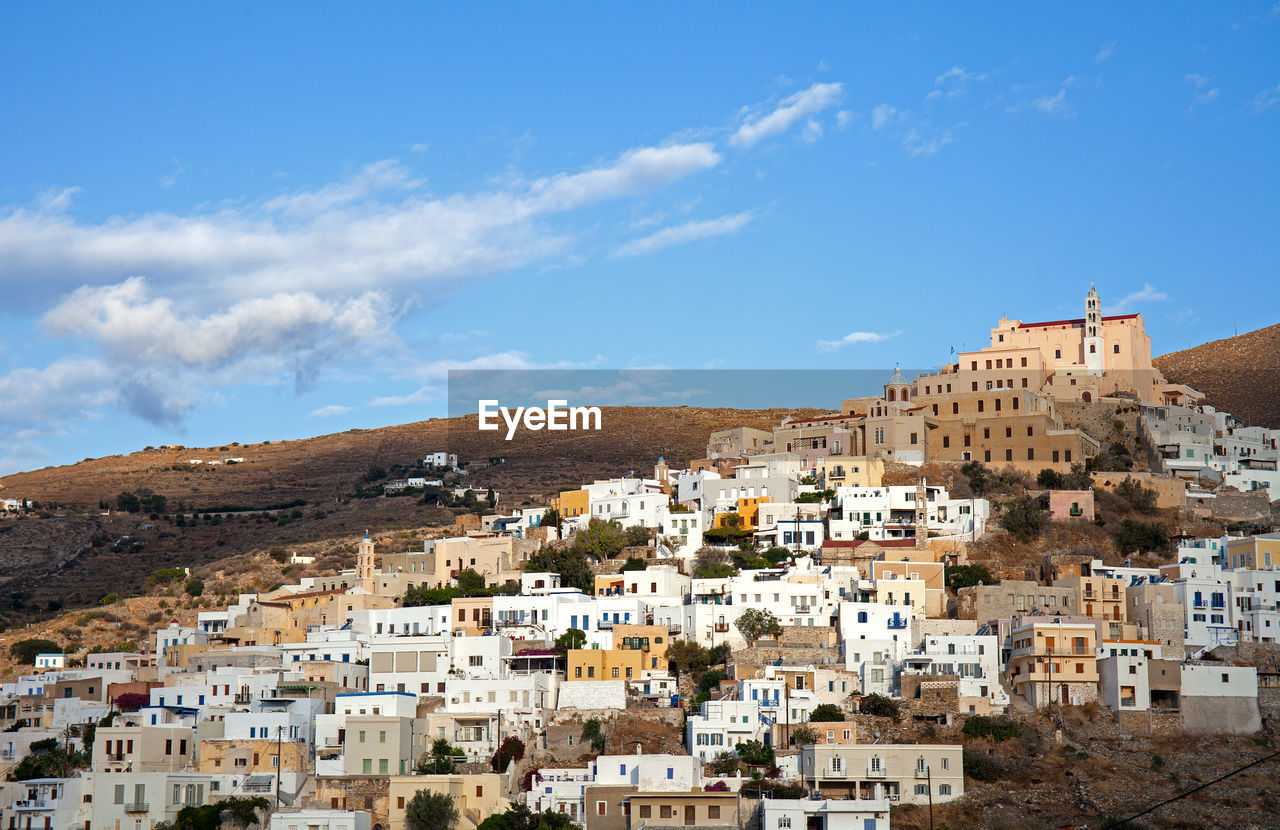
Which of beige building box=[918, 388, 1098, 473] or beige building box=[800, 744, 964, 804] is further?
beige building box=[918, 388, 1098, 473]

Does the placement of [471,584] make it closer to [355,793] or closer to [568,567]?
[568,567]

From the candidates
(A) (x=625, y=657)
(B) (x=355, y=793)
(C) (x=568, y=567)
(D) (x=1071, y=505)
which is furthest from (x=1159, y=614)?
(B) (x=355, y=793)

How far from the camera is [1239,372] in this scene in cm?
11519

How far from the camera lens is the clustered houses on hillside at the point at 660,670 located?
4872 cm

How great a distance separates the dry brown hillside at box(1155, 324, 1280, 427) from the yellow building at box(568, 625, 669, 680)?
56.2 metres

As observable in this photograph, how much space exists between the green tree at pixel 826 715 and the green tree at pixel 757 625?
6.00 metres

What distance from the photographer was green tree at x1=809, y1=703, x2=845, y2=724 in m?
51.4

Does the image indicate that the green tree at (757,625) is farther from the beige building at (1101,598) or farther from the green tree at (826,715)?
the beige building at (1101,598)

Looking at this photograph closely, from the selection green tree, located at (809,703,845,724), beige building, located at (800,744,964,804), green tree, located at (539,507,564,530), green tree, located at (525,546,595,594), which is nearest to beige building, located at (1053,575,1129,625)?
green tree, located at (809,703,845,724)

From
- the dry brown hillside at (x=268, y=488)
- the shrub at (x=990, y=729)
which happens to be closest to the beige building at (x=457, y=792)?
the shrub at (x=990, y=729)

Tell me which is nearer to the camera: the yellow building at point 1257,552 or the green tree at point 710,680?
the green tree at point 710,680

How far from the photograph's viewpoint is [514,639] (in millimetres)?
59875

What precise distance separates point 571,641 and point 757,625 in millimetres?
6388

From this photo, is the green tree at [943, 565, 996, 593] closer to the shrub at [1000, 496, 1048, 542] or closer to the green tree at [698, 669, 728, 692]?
the shrub at [1000, 496, 1048, 542]
